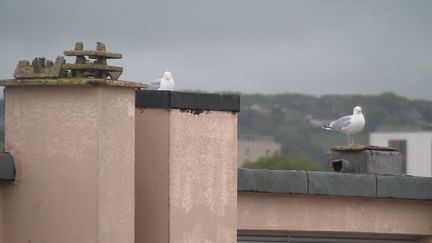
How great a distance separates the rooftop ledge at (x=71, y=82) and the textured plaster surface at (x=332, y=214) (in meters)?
2.78

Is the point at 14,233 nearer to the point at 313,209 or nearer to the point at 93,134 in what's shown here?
the point at 93,134

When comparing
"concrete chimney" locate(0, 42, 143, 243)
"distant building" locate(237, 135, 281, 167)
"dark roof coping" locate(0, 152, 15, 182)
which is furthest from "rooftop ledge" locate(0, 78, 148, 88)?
"distant building" locate(237, 135, 281, 167)

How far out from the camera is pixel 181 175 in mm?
9992

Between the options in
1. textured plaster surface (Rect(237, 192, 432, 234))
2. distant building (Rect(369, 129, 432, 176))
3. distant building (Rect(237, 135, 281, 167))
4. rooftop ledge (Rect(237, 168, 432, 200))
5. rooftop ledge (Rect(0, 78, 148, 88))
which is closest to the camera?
rooftop ledge (Rect(0, 78, 148, 88))

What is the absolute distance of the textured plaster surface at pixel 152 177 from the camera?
9984mm

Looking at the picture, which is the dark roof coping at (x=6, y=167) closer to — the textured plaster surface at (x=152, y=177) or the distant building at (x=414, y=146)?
the textured plaster surface at (x=152, y=177)

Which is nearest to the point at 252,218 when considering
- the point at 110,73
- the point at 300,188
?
the point at 300,188

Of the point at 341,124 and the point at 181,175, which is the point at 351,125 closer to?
the point at 341,124

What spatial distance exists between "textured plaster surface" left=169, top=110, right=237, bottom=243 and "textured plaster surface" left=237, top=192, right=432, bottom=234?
5.00 ft

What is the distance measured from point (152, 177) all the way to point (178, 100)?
0.61 meters

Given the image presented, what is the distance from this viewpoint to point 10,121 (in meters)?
9.73

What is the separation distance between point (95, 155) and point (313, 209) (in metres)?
3.79

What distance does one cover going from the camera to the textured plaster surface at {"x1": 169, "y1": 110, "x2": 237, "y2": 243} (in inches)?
393

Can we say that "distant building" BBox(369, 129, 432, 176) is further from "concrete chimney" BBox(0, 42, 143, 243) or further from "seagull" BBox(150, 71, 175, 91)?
"concrete chimney" BBox(0, 42, 143, 243)
